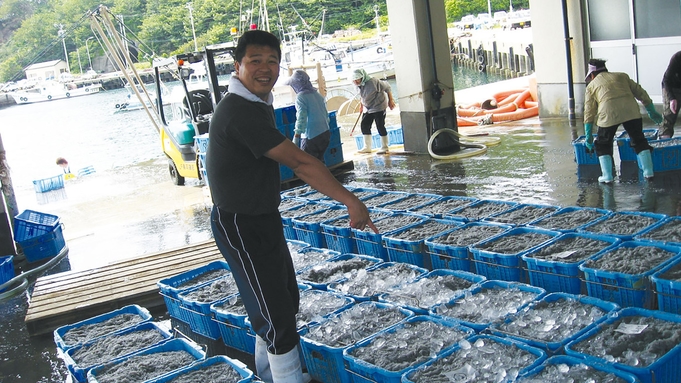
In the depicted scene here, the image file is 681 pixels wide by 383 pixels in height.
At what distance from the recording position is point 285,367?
11.2 feet

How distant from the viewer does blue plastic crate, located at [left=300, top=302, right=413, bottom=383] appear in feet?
12.1

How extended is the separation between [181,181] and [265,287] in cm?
1003

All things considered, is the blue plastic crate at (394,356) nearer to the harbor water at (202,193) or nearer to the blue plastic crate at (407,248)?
the blue plastic crate at (407,248)

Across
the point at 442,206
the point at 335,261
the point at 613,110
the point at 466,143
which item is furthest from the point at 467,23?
the point at 335,261

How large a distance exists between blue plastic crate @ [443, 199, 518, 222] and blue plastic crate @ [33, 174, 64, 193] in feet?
40.2

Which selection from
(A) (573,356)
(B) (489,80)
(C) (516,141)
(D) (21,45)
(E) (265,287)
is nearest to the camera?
(A) (573,356)

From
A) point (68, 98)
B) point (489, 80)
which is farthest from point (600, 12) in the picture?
point (68, 98)

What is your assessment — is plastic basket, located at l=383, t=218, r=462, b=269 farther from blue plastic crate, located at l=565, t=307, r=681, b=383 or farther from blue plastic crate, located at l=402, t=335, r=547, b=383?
blue plastic crate, located at l=565, t=307, r=681, b=383

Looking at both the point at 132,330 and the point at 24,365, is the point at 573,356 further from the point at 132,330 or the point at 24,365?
the point at 24,365

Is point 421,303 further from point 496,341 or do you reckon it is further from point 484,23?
point 484,23

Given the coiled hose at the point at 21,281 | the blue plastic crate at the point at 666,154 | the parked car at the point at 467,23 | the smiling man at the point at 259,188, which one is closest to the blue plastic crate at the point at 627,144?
the blue plastic crate at the point at 666,154

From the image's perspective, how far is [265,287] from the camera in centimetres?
333

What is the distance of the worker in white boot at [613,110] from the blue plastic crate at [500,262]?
2.67 m

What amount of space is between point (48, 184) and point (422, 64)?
994 centimetres
